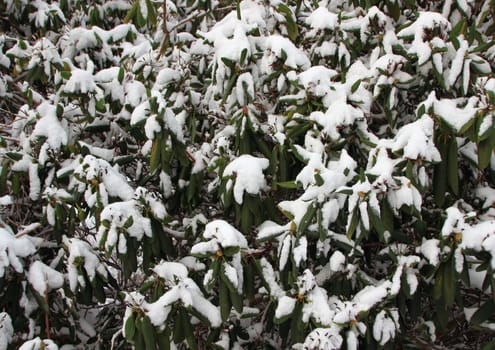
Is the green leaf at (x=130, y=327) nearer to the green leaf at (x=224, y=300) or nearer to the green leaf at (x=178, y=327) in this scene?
the green leaf at (x=178, y=327)

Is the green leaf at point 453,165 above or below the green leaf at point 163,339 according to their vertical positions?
above

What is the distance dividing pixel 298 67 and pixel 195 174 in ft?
2.58

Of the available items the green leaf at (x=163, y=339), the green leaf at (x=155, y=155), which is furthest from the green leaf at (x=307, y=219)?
the green leaf at (x=155, y=155)

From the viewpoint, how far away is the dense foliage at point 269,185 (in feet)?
7.11

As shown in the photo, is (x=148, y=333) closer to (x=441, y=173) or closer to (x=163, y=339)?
(x=163, y=339)

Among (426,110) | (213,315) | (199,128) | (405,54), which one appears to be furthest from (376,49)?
(213,315)

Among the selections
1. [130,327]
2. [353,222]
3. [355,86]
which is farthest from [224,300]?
[355,86]

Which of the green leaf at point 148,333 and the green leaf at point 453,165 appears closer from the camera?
the green leaf at point 148,333

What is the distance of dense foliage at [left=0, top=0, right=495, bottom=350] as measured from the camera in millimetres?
2168

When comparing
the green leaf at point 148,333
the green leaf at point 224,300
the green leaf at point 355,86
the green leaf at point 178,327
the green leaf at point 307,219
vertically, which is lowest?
the green leaf at point 178,327

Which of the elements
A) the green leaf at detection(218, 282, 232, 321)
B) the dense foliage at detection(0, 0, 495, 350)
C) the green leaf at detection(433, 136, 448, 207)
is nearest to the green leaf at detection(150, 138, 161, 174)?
the dense foliage at detection(0, 0, 495, 350)

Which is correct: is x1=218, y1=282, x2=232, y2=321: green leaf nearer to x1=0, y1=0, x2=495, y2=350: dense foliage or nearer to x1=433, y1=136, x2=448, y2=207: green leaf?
x1=0, y1=0, x2=495, y2=350: dense foliage

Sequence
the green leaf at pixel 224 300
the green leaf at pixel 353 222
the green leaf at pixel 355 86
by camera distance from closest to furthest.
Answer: the green leaf at pixel 353 222, the green leaf at pixel 224 300, the green leaf at pixel 355 86

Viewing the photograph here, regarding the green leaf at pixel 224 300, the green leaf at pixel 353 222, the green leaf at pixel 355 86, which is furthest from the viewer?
the green leaf at pixel 355 86
